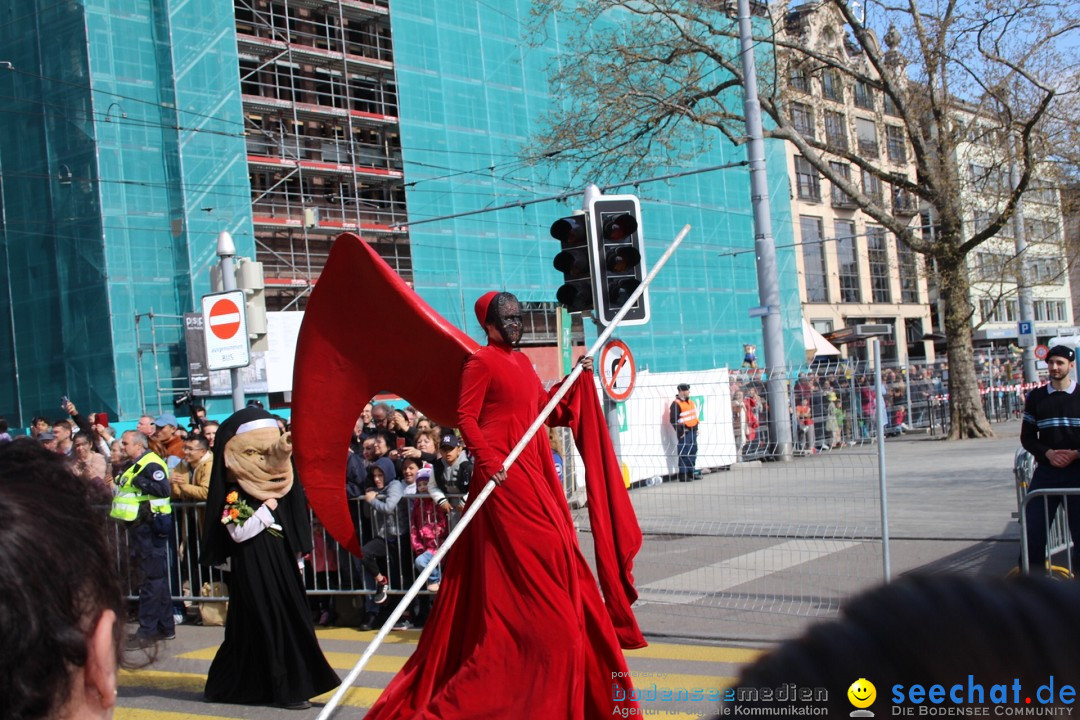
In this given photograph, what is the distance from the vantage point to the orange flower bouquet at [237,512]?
719 cm

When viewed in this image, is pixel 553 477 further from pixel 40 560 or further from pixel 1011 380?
pixel 1011 380

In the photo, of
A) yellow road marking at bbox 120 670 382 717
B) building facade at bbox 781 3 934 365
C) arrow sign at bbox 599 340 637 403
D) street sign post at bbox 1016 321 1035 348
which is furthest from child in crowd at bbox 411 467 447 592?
building facade at bbox 781 3 934 365

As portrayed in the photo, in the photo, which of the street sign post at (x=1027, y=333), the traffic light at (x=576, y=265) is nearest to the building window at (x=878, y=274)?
the street sign post at (x=1027, y=333)

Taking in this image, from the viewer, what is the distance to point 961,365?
24047 mm

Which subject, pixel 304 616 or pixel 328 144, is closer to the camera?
pixel 304 616

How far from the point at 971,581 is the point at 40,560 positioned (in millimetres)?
1036

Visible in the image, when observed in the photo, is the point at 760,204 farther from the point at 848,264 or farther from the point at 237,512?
the point at 848,264

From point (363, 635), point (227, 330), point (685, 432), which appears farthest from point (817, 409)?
point (227, 330)

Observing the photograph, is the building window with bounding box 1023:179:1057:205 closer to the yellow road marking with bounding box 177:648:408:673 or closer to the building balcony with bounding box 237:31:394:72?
the yellow road marking with bounding box 177:648:408:673

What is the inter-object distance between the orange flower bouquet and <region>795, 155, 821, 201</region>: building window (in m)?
44.5

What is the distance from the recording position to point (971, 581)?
0.91m

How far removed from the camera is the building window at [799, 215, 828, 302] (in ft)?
162

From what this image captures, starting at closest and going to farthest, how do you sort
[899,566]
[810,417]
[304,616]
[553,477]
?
[553,477], [304,616], [810,417], [899,566]

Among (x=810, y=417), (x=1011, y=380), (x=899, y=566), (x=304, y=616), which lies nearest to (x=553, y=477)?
(x=304, y=616)
